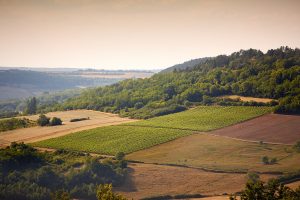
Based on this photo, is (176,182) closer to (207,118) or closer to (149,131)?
(149,131)

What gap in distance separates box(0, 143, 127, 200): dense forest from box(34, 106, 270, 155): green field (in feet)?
31.1

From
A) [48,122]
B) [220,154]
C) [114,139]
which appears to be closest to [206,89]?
[48,122]

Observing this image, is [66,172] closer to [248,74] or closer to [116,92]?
[248,74]

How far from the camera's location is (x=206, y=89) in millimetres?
144375

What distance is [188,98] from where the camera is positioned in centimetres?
14312

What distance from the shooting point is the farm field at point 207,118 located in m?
108

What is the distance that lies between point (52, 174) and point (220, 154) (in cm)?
2977

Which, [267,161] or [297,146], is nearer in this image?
[267,161]

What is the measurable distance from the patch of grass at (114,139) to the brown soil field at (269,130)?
403 inches

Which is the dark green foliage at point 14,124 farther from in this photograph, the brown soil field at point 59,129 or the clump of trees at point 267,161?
the clump of trees at point 267,161

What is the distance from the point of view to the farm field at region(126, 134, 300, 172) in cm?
7712

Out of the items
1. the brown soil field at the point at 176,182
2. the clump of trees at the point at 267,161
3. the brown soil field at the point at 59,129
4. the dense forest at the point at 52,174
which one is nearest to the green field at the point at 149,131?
the brown soil field at the point at 59,129

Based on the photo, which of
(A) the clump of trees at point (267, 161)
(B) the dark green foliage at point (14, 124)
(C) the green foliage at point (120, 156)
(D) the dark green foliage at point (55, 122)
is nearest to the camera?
(A) the clump of trees at point (267, 161)

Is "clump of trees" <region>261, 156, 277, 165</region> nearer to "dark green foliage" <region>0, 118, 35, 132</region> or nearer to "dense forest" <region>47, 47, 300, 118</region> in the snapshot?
"dense forest" <region>47, 47, 300, 118</region>
